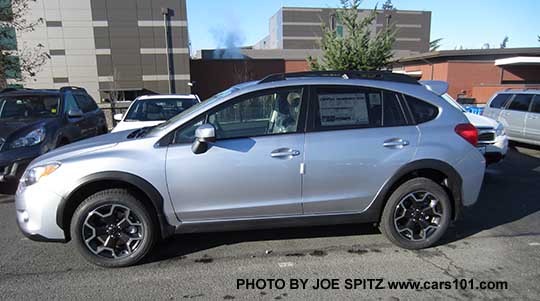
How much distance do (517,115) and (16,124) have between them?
11.6 m

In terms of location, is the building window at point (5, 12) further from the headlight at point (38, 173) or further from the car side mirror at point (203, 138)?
the car side mirror at point (203, 138)

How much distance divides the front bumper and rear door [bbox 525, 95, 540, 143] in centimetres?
1060

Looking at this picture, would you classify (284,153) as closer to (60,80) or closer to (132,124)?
(132,124)

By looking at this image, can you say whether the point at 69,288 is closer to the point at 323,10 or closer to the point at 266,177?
the point at 266,177

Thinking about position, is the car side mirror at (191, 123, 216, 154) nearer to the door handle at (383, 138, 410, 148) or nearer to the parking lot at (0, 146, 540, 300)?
the parking lot at (0, 146, 540, 300)

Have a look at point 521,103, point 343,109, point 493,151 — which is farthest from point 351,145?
point 521,103

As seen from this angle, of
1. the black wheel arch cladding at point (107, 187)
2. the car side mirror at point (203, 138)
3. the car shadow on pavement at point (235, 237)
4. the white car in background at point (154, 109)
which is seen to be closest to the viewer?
the car side mirror at point (203, 138)

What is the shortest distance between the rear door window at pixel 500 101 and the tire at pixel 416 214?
833 centimetres

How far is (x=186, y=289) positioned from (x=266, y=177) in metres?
1.21

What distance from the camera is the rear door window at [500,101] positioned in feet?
32.9

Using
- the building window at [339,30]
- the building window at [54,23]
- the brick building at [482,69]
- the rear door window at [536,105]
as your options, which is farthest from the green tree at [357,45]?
the building window at [54,23]

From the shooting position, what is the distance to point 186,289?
2953mm

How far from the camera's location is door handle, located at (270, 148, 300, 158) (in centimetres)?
329

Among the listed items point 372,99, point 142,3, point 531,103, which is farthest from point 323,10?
point 372,99
